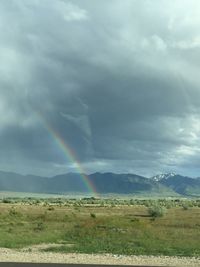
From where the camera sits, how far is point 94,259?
81.5ft

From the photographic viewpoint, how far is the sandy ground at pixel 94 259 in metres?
23.6

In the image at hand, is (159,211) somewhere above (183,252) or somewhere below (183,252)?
above

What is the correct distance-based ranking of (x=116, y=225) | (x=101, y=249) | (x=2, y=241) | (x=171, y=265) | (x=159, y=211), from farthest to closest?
1. (x=159, y=211)
2. (x=116, y=225)
3. (x=2, y=241)
4. (x=101, y=249)
5. (x=171, y=265)

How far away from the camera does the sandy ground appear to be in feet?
77.5

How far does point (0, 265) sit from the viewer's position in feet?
68.9

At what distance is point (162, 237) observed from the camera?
115 feet

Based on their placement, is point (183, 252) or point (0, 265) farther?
point (183, 252)

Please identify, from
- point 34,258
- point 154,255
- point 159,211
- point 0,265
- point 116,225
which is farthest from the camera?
point 159,211

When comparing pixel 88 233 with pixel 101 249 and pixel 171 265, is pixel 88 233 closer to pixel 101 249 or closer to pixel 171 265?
pixel 101 249

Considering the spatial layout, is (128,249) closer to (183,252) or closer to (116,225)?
(183,252)

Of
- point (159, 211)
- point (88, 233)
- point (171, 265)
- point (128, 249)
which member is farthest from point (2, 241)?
point (159, 211)

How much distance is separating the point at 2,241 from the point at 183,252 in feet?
39.3

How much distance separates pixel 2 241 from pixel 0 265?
12.1 metres

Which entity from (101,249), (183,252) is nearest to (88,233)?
(101,249)
